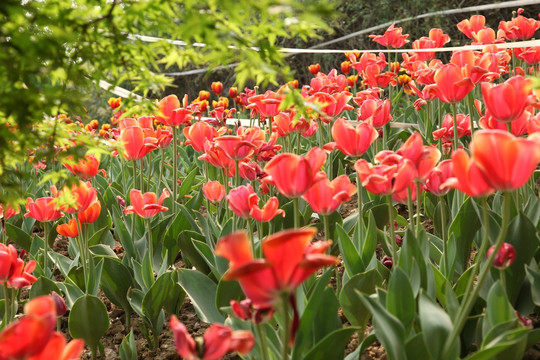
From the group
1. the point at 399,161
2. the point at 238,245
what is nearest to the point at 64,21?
the point at 238,245

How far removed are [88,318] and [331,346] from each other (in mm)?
911

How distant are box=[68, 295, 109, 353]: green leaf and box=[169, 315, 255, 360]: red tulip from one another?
108 centimetres

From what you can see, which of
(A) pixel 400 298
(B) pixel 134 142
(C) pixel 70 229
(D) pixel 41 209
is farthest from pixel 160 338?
(A) pixel 400 298

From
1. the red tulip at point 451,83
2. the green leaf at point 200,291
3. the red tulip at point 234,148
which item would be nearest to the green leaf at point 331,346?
the green leaf at point 200,291

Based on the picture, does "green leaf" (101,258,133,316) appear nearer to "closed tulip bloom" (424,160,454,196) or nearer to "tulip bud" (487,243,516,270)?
"closed tulip bloom" (424,160,454,196)

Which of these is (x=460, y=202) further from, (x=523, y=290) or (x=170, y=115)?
(x=170, y=115)

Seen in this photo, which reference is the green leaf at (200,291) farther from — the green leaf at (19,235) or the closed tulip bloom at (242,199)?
the green leaf at (19,235)

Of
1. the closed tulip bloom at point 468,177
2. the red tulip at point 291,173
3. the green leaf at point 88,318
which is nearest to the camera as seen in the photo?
the closed tulip bloom at point 468,177

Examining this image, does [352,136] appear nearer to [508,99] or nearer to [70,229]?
[508,99]

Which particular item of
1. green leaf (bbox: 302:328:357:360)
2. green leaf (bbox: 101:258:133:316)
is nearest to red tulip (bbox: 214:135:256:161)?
green leaf (bbox: 101:258:133:316)

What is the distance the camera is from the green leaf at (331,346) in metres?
1.35

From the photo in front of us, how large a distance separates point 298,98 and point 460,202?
1.05m

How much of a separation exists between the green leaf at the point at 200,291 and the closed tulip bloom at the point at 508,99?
975mm

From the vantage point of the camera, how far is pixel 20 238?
2.92 metres
